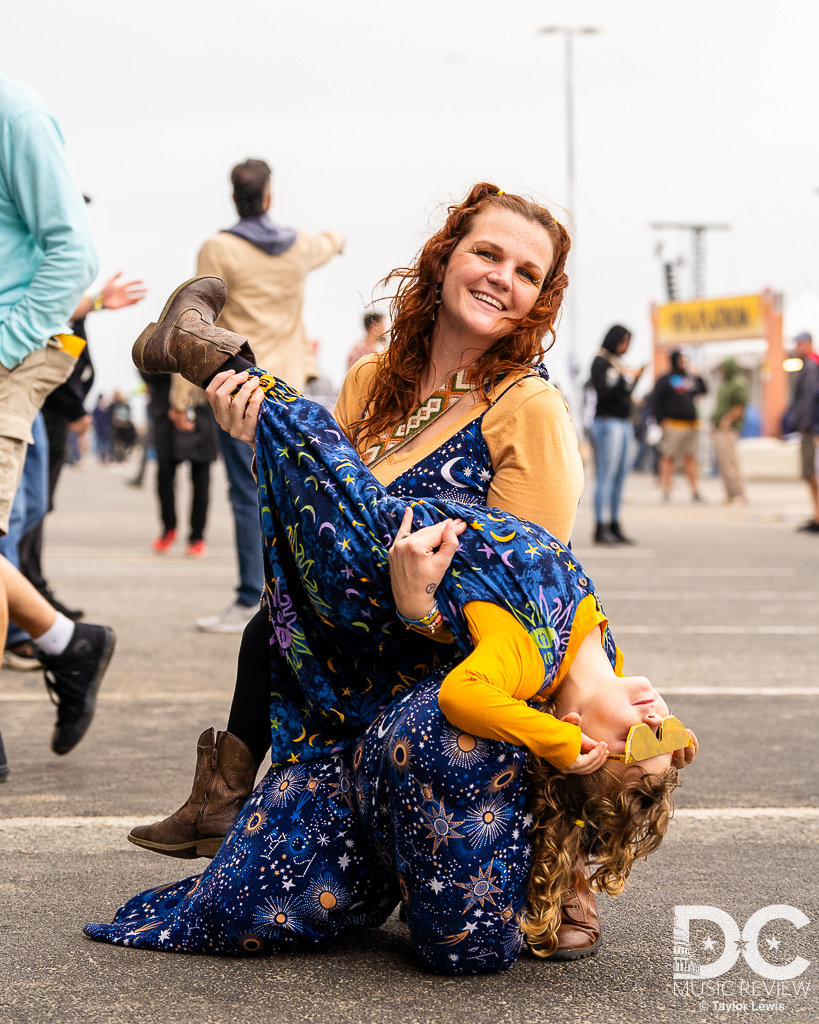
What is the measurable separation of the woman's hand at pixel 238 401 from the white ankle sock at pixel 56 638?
129 centimetres

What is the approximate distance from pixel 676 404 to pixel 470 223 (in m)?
15.7

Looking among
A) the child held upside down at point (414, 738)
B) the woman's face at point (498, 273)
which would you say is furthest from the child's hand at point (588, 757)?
the woman's face at point (498, 273)

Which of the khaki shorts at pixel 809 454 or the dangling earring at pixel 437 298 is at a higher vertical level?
the dangling earring at pixel 437 298

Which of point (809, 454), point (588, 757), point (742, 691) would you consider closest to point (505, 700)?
point (588, 757)

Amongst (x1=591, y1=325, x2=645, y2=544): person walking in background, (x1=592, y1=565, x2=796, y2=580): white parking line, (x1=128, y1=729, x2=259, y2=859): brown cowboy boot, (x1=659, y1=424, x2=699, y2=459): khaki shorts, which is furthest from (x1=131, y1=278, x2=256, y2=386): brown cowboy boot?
(x1=659, y1=424, x2=699, y2=459): khaki shorts

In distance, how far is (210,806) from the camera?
2.82 metres

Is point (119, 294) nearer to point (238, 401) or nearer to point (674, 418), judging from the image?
point (238, 401)

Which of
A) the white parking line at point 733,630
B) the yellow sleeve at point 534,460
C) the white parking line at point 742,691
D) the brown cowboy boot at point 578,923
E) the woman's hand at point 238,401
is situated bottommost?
the white parking line at point 733,630

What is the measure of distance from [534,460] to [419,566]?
18.5 inches

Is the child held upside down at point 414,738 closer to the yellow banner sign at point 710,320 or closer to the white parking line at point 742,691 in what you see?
the white parking line at point 742,691

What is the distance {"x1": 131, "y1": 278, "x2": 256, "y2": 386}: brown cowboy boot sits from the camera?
9.15 feet

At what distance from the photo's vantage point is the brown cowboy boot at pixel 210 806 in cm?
282

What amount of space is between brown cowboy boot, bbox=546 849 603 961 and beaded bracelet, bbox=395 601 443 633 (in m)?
0.55

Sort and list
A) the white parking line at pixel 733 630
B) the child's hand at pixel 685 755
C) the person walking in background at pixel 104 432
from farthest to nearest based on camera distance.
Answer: the person walking in background at pixel 104 432 → the white parking line at pixel 733 630 → the child's hand at pixel 685 755
